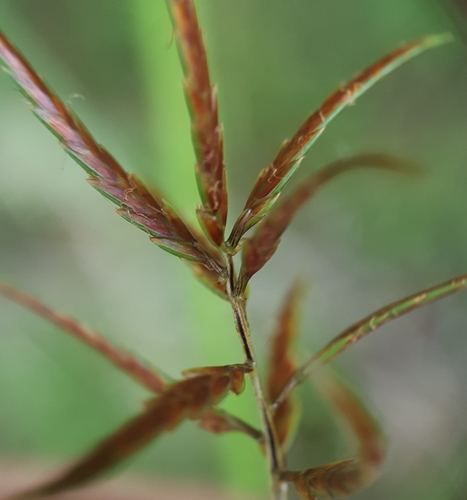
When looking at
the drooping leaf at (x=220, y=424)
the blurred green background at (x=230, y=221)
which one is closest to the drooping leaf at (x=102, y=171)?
the drooping leaf at (x=220, y=424)

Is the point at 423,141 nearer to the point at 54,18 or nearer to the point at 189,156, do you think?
the point at 189,156

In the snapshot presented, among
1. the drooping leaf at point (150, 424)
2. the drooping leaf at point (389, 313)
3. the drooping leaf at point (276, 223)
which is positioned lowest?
the drooping leaf at point (150, 424)

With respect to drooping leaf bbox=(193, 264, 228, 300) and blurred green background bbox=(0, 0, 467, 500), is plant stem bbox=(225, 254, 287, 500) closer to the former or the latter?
drooping leaf bbox=(193, 264, 228, 300)

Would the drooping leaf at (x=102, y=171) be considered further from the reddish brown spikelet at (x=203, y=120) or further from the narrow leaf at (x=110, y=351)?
the narrow leaf at (x=110, y=351)

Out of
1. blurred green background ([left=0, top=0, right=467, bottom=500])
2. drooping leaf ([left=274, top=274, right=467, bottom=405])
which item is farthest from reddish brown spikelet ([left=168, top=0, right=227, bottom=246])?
blurred green background ([left=0, top=0, right=467, bottom=500])

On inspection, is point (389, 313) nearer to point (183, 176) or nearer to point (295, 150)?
point (295, 150)
